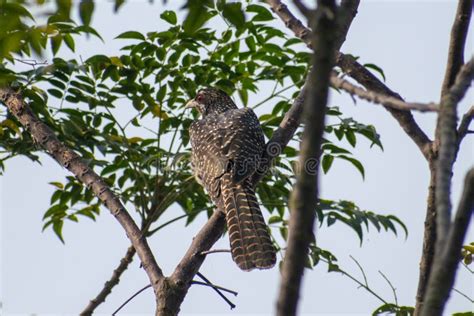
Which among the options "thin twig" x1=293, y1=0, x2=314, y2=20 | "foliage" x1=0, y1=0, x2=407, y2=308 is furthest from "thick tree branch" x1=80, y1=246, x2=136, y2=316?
"thin twig" x1=293, y1=0, x2=314, y2=20

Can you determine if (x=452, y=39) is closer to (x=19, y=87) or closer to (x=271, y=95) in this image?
(x=271, y=95)

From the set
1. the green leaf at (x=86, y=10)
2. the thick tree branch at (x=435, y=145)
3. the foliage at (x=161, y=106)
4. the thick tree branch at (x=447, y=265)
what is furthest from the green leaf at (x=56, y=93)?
the thick tree branch at (x=447, y=265)

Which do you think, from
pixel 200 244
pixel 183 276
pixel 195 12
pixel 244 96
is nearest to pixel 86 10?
pixel 195 12

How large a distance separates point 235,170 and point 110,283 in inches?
52.5

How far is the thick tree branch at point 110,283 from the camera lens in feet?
18.0

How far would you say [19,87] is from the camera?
5.53 metres

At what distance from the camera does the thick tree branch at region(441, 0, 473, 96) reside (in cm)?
356

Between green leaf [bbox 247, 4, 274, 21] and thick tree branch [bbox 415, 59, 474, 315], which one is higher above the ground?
green leaf [bbox 247, 4, 274, 21]

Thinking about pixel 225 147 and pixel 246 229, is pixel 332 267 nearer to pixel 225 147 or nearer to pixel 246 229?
pixel 246 229

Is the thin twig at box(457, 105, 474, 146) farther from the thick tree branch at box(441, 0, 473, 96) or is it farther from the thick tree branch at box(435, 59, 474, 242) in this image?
the thick tree branch at box(435, 59, 474, 242)

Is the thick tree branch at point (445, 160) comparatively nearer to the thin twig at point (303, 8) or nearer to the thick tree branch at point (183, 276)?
the thin twig at point (303, 8)

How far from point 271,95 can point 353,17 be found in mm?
1129

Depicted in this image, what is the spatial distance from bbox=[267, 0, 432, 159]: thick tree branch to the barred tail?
4.57ft

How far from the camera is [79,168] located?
5129 mm
